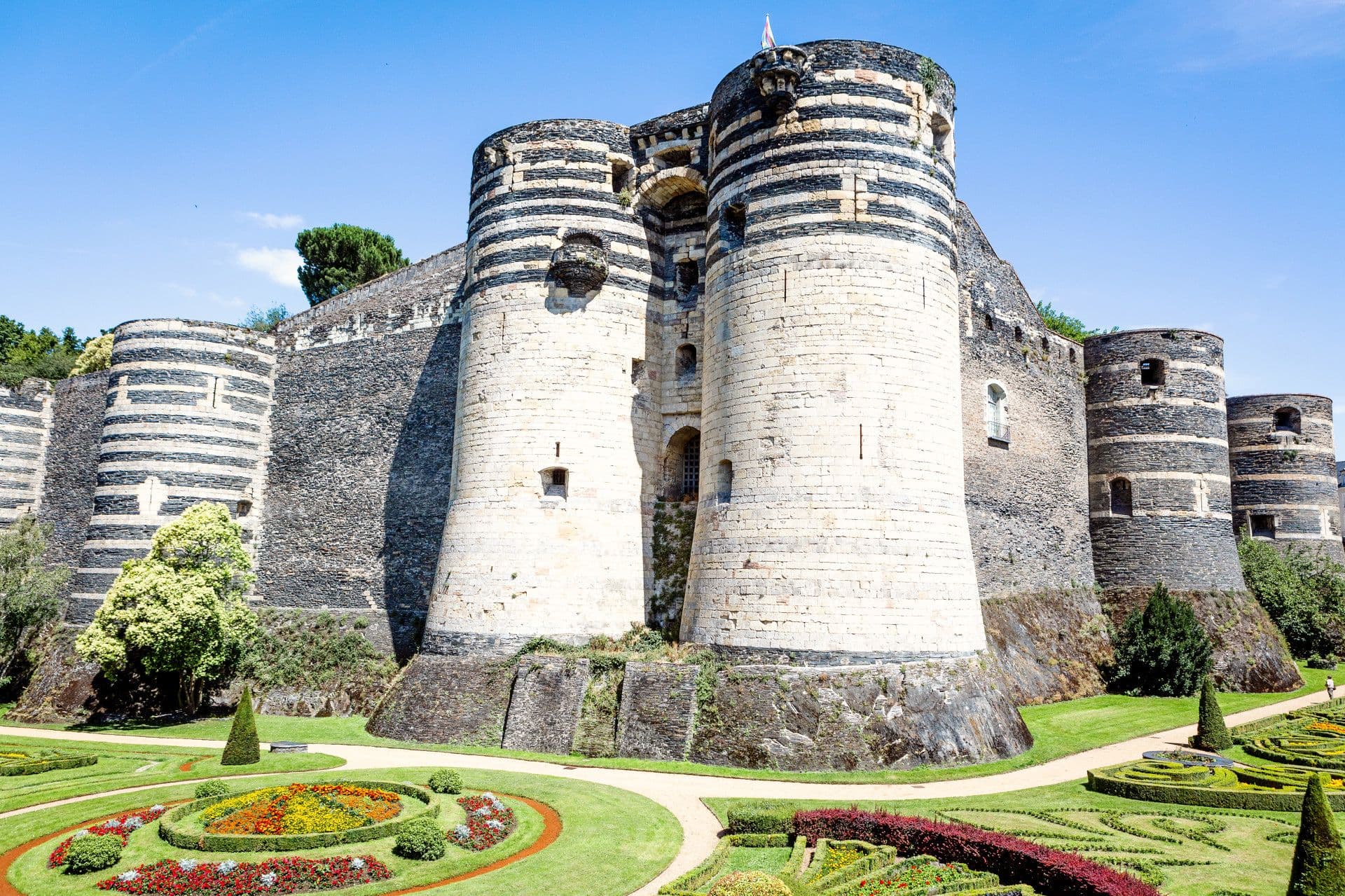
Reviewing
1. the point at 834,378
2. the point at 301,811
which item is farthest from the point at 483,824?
the point at 834,378

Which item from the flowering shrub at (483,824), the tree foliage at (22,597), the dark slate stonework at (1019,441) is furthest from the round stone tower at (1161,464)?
the tree foliage at (22,597)

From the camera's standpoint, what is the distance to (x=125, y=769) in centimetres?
1853

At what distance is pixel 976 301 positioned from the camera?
29.7 metres

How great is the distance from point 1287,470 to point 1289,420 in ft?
6.88

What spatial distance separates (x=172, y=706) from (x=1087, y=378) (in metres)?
32.6

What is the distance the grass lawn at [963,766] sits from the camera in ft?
56.3

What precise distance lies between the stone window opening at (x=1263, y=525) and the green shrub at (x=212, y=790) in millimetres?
37984

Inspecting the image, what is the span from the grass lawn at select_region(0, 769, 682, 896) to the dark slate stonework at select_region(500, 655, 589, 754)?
336cm

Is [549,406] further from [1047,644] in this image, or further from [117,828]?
[1047,644]

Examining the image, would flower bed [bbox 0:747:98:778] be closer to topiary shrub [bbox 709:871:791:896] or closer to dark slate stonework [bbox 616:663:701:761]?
dark slate stonework [bbox 616:663:701:761]

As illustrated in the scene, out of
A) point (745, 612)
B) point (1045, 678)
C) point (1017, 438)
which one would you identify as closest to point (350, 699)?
point (745, 612)

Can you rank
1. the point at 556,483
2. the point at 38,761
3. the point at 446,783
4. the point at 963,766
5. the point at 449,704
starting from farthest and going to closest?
the point at 556,483
the point at 449,704
the point at 38,761
the point at 963,766
the point at 446,783

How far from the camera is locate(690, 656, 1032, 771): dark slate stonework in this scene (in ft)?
57.6

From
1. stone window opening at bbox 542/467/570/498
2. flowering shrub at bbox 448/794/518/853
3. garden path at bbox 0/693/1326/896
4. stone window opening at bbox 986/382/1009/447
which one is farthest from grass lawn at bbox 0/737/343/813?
stone window opening at bbox 986/382/1009/447
